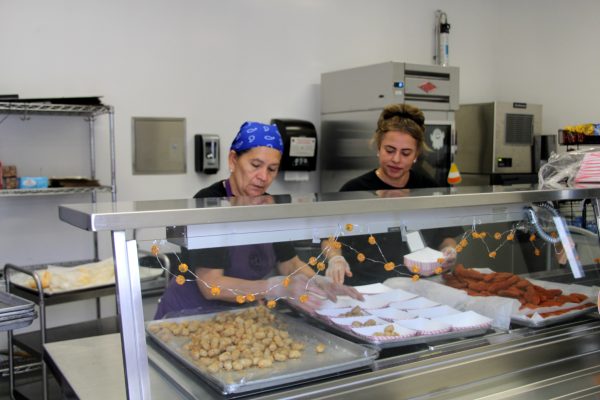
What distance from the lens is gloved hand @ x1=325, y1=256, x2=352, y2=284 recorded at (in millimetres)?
1506

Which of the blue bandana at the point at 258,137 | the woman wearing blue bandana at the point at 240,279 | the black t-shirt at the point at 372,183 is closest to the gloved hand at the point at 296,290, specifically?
the woman wearing blue bandana at the point at 240,279

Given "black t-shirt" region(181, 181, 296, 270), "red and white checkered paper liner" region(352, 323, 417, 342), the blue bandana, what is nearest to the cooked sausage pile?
"red and white checkered paper liner" region(352, 323, 417, 342)

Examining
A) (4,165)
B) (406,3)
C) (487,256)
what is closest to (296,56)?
(406,3)

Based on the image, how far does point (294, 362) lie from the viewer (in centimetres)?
138

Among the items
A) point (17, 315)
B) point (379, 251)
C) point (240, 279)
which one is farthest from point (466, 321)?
point (17, 315)

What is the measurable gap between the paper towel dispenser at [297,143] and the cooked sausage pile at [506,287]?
9.37 feet

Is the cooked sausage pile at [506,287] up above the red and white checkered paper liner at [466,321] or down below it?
above

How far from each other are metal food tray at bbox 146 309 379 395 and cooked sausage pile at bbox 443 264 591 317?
1.37 ft

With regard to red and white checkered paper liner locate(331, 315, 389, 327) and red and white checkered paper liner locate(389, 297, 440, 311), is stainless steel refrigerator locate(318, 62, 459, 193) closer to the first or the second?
red and white checkered paper liner locate(389, 297, 440, 311)

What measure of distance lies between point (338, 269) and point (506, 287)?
589 mm

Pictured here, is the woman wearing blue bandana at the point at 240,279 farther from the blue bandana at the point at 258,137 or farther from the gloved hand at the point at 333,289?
the blue bandana at the point at 258,137

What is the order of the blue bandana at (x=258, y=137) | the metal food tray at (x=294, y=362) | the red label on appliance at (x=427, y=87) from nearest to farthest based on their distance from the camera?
the metal food tray at (x=294, y=362) < the blue bandana at (x=258, y=137) < the red label on appliance at (x=427, y=87)

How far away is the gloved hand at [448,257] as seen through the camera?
1729 mm

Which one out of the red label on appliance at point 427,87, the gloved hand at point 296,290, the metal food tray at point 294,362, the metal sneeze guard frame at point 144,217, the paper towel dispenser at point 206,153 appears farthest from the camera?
the red label on appliance at point 427,87
